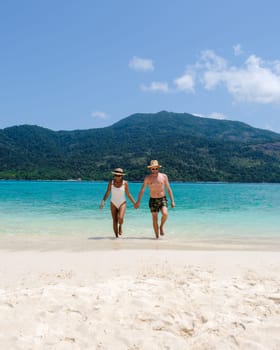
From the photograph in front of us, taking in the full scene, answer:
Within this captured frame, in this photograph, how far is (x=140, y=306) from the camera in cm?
414

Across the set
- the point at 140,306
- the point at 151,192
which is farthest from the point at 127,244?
the point at 140,306

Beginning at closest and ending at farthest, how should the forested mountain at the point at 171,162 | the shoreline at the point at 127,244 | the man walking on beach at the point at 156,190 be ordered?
1. the shoreline at the point at 127,244
2. the man walking on beach at the point at 156,190
3. the forested mountain at the point at 171,162

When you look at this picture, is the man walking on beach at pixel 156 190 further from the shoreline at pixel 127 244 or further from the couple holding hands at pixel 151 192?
the shoreline at pixel 127 244

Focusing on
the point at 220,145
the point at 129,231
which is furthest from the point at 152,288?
the point at 220,145

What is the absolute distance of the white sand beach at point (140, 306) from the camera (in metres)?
3.50

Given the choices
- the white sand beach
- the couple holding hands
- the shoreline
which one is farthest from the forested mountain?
the white sand beach

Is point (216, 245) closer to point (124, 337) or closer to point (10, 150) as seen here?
point (124, 337)

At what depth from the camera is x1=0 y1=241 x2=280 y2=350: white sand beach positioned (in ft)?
11.5

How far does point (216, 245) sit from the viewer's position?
30.5 feet

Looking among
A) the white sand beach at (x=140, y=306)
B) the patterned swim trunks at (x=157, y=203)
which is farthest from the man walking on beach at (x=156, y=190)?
the white sand beach at (x=140, y=306)

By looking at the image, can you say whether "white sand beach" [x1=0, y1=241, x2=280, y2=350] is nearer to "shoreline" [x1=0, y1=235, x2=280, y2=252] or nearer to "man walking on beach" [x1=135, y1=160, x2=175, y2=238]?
"shoreline" [x1=0, y1=235, x2=280, y2=252]

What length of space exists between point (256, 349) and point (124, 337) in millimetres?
1279

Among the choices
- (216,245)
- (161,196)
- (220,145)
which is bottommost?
(216,245)

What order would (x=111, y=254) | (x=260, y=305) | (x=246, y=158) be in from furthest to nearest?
1. (x=246, y=158)
2. (x=111, y=254)
3. (x=260, y=305)
